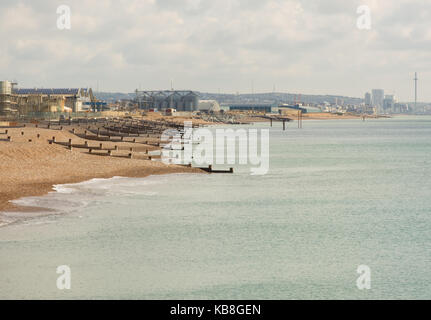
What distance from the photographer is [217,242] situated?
3161 cm

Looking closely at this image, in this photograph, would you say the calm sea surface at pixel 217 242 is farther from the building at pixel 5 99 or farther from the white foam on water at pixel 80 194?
the building at pixel 5 99

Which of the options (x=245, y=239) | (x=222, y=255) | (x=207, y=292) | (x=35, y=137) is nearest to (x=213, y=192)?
(x=245, y=239)

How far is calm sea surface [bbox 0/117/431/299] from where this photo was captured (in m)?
24.1

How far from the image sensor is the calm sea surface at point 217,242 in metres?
24.1

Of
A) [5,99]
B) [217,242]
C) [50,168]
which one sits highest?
[5,99]

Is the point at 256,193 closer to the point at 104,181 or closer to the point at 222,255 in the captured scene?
the point at 104,181

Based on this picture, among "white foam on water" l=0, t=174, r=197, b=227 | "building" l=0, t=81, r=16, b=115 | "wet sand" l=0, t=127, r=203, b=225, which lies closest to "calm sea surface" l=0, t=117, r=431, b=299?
"white foam on water" l=0, t=174, r=197, b=227

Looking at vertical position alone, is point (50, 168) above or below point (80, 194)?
above

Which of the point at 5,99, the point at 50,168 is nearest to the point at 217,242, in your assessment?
the point at 50,168

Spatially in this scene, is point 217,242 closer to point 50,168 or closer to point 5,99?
point 50,168

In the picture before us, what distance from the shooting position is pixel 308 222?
3769 centimetres

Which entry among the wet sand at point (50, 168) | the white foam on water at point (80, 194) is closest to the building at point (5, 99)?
the wet sand at point (50, 168)

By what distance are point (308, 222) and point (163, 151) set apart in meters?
51.4

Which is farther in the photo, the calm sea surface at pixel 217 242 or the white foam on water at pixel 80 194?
the white foam on water at pixel 80 194
